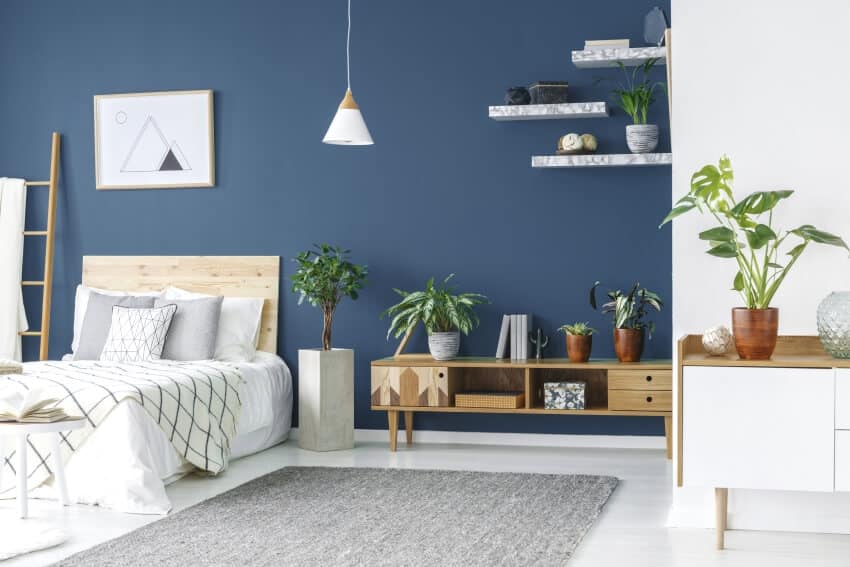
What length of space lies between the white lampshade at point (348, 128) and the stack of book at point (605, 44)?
51.9 inches

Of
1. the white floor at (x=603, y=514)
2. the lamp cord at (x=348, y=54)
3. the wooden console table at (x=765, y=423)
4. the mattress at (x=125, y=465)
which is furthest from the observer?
the lamp cord at (x=348, y=54)

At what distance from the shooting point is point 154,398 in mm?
4754

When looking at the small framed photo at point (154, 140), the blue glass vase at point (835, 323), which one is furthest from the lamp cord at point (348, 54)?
the blue glass vase at point (835, 323)

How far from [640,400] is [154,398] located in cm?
248

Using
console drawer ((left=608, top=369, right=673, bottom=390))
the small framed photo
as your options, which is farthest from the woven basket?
the small framed photo

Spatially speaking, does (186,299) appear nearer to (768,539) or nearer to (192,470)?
(192,470)

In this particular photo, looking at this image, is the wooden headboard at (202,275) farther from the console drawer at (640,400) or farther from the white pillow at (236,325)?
the console drawer at (640,400)

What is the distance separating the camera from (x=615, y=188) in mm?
6043

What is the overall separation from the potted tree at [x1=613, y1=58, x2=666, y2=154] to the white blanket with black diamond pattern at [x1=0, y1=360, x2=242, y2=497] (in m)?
2.49

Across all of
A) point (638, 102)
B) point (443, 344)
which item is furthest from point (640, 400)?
point (638, 102)

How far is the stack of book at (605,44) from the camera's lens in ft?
19.0

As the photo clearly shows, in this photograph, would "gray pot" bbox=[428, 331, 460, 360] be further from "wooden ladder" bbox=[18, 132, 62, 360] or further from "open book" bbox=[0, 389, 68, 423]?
"wooden ladder" bbox=[18, 132, 62, 360]

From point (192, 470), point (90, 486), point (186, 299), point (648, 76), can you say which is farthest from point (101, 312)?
point (648, 76)

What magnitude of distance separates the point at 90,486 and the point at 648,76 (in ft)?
12.1
